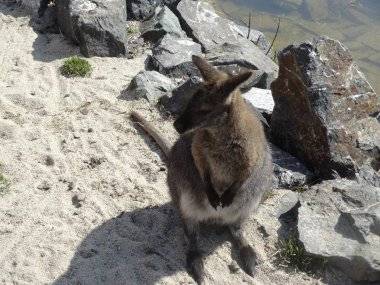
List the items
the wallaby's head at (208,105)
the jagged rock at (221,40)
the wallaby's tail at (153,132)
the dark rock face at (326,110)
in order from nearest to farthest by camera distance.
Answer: the wallaby's head at (208,105) → the dark rock face at (326,110) → the wallaby's tail at (153,132) → the jagged rock at (221,40)

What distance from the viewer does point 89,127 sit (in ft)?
26.9

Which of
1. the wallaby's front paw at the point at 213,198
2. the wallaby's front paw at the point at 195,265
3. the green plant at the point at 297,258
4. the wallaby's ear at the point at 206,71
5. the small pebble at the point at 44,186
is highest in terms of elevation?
the wallaby's ear at the point at 206,71

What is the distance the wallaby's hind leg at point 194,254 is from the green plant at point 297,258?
0.88 meters

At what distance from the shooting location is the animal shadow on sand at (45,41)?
33.1 ft

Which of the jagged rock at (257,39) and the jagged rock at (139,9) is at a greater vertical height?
the jagged rock at (139,9)

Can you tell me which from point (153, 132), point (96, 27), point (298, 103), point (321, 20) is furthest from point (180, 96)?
point (321, 20)

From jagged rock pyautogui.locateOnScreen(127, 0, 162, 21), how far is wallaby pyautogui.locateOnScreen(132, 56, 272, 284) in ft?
20.6

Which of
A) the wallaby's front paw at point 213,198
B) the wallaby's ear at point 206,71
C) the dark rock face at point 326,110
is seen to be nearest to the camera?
the wallaby's ear at point 206,71

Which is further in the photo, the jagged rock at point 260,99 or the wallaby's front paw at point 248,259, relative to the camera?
the jagged rock at point 260,99

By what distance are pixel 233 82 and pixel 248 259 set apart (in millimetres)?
2058

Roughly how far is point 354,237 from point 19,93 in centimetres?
541

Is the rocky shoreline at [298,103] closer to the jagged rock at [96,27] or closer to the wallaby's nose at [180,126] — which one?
the jagged rock at [96,27]

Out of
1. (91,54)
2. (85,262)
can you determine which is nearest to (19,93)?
(91,54)

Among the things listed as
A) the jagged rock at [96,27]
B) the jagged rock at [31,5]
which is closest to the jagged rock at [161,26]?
the jagged rock at [96,27]
